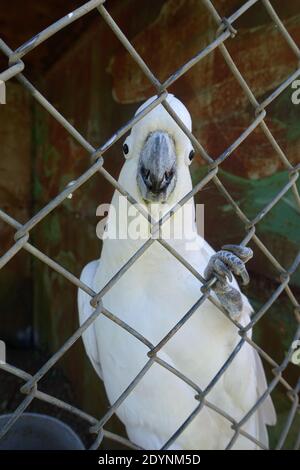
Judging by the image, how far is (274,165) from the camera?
120 cm

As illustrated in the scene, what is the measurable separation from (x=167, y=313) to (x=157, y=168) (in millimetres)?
414

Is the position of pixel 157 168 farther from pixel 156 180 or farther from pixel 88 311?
pixel 88 311

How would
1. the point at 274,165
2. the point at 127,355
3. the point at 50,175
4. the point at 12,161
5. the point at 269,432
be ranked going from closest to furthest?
the point at 127,355 < the point at 274,165 < the point at 269,432 < the point at 50,175 < the point at 12,161

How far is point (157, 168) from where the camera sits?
78 cm

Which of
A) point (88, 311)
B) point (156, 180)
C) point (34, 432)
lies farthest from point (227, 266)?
point (34, 432)

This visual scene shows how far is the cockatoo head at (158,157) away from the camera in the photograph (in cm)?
79

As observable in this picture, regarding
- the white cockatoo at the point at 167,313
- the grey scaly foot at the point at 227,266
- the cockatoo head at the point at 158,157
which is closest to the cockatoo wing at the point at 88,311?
the white cockatoo at the point at 167,313

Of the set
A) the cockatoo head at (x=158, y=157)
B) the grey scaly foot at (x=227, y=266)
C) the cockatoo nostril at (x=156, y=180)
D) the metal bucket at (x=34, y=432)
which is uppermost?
the cockatoo head at (x=158, y=157)

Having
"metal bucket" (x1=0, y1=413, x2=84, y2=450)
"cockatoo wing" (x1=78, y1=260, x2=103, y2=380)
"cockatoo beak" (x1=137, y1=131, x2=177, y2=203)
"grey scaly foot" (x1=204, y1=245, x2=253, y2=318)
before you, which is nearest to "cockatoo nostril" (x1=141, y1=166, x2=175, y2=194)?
"cockatoo beak" (x1=137, y1=131, x2=177, y2=203)

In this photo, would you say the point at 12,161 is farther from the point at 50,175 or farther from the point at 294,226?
the point at 294,226

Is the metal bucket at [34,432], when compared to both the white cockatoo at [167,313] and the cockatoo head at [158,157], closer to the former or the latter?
the white cockatoo at [167,313]

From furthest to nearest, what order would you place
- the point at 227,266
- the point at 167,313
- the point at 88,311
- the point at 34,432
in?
the point at 34,432 < the point at 88,311 < the point at 167,313 < the point at 227,266

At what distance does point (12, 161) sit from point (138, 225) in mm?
2410

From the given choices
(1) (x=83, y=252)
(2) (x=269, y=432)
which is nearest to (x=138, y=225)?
(2) (x=269, y=432)
